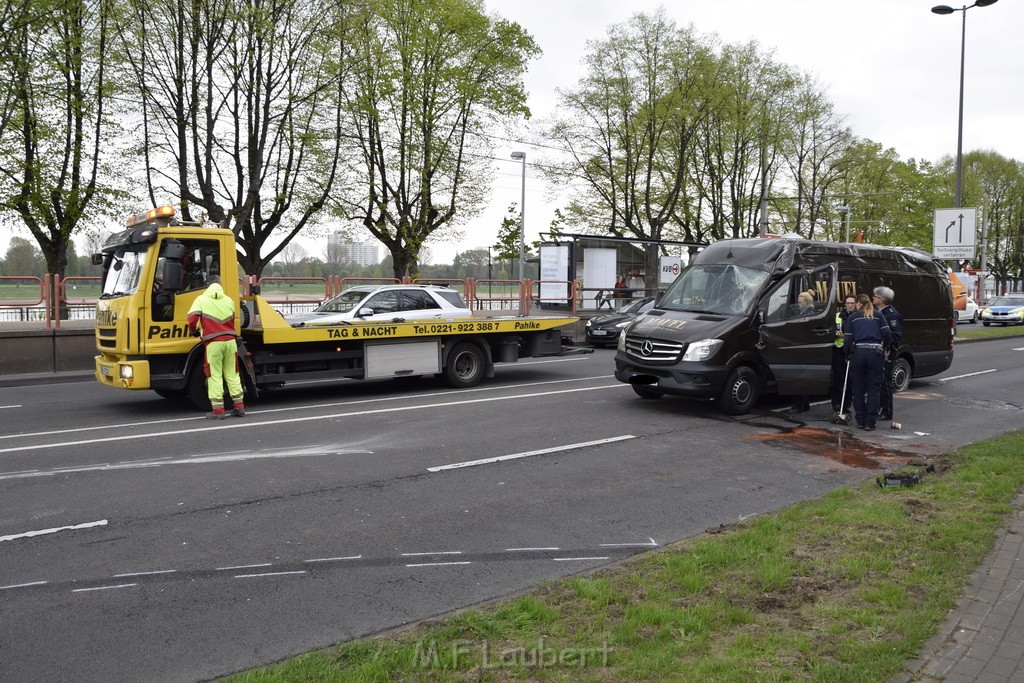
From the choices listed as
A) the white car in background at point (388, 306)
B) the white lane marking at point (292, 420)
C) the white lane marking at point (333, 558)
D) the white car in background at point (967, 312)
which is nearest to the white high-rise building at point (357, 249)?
the white car in background at point (388, 306)

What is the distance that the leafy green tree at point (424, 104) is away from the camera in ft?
89.1

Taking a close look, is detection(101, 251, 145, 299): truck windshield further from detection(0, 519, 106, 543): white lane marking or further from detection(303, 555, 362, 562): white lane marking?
detection(303, 555, 362, 562): white lane marking

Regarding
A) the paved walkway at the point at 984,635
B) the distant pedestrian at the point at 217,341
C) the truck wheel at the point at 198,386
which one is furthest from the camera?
the truck wheel at the point at 198,386

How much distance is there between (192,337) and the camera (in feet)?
35.4

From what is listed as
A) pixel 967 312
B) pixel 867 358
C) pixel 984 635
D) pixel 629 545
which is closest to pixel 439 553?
pixel 629 545

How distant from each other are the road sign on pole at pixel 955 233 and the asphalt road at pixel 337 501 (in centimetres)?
1826

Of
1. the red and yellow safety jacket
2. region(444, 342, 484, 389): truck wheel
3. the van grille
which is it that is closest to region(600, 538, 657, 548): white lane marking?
the van grille

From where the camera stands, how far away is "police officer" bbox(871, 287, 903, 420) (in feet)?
33.5

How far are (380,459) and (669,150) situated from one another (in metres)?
34.9

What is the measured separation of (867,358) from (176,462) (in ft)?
26.0

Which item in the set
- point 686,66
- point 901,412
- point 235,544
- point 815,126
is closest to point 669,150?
point 686,66

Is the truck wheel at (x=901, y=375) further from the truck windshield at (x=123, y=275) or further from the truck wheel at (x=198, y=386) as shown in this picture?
the truck windshield at (x=123, y=275)

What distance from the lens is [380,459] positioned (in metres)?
8.09

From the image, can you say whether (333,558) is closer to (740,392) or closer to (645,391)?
(740,392)
